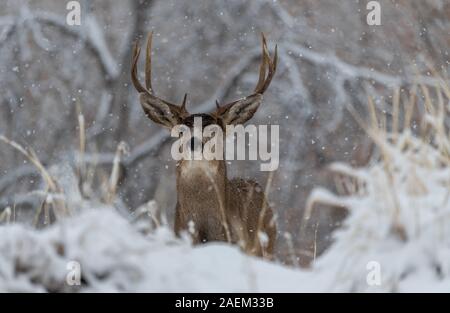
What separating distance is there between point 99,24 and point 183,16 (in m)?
1.06

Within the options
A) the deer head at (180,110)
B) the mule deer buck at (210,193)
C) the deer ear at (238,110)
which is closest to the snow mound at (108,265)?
the mule deer buck at (210,193)

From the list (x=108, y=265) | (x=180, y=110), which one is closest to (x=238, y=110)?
(x=180, y=110)

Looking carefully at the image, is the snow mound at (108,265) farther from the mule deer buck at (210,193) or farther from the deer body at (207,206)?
Answer: the deer body at (207,206)

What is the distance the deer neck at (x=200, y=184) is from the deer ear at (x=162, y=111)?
0.41 metres

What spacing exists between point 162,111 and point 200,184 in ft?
2.25

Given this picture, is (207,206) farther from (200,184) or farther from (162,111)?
(162,111)

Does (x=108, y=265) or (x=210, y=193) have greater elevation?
(x=210, y=193)

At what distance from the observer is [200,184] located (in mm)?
8125

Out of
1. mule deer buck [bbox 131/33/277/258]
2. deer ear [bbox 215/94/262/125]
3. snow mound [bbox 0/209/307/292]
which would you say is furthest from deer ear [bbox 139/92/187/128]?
snow mound [bbox 0/209/307/292]

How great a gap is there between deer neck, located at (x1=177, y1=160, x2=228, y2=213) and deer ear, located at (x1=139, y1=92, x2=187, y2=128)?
414 mm

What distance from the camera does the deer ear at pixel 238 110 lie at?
8602 mm

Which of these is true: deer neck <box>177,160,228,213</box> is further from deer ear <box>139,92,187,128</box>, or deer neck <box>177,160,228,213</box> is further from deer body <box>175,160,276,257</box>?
deer ear <box>139,92,187,128</box>
